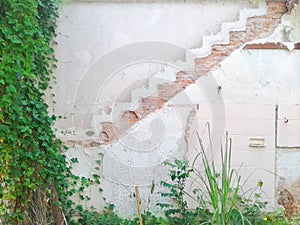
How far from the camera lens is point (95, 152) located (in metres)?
4.70

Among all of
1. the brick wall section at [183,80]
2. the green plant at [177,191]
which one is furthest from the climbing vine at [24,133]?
the green plant at [177,191]

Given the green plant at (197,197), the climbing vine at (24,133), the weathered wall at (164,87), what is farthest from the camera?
the weathered wall at (164,87)

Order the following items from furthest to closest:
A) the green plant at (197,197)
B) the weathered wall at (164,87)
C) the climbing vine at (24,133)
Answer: the weathered wall at (164,87)
the green plant at (197,197)
the climbing vine at (24,133)

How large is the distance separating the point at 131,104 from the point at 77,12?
58.0 inches

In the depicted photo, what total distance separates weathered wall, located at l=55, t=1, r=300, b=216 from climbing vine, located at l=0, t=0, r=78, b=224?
0.71 metres

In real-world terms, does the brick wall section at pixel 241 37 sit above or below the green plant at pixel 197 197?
above

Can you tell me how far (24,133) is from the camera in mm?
3623

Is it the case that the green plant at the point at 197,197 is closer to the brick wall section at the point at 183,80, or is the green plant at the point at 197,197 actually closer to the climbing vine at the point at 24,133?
the brick wall section at the point at 183,80

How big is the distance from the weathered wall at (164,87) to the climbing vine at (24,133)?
2.32 feet

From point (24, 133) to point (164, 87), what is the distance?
195 cm

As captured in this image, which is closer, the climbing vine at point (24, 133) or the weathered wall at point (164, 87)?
the climbing vine at point (24, 133)

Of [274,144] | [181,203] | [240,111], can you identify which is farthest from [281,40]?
[181,203]

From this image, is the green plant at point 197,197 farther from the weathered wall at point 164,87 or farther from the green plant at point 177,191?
the weathered wall at point 164,87

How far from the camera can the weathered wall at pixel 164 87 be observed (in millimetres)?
4660
